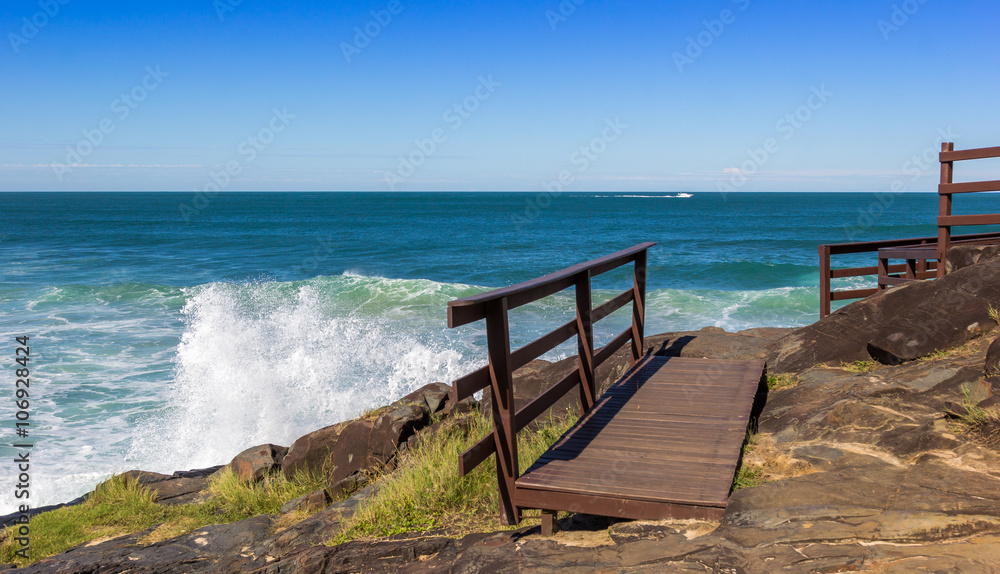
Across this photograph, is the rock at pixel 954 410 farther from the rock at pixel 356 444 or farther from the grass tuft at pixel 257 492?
the grass tuft at pixel 257 492

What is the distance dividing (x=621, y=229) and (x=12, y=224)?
55278 mm

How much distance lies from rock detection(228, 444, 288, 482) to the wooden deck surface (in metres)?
4.36

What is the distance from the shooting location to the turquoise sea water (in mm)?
11297

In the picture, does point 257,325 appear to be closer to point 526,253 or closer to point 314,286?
point 314,286

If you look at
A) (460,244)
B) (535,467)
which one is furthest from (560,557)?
(460,244)

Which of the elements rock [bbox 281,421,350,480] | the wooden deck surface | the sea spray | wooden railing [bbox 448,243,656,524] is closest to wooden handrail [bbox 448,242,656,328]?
wooden railing [bbox 448,243,656,524]

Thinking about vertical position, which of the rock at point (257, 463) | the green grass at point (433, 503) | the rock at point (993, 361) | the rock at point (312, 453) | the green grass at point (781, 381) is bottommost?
the rock at point (257, 463)

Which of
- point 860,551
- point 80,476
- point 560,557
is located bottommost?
point 80,476

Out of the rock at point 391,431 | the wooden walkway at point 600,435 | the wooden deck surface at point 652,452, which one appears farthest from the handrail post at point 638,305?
the rock at point 391,431

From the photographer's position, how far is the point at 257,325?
1783 centimetres

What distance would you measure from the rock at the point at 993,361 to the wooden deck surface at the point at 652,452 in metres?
1.62

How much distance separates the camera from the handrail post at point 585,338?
515cm

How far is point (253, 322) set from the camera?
18297 millimetres

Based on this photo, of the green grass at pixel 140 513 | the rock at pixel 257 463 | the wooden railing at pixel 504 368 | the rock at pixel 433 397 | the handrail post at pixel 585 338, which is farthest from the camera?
the rock at pixel 433 397
